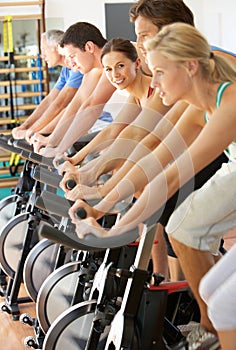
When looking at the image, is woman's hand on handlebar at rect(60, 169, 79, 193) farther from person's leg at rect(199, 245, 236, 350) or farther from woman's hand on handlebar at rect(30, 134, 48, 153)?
woman's hand on handlebar at rect(30, 134, 48, 153)

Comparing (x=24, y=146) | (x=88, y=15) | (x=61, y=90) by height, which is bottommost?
(x=24, y=146)

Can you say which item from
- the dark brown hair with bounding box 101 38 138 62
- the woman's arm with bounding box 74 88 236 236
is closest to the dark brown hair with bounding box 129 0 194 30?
the dark brown hair with bounding box 101 38 138 62

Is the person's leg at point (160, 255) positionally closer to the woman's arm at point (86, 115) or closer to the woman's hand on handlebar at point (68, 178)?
the woman's hand on handlebar at point (68, 178)

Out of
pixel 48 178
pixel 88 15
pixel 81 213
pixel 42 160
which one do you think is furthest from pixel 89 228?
pixel 88 15

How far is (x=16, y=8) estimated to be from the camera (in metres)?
8.02

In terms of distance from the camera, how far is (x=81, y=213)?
2256 millimetres

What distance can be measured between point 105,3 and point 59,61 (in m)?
3.36

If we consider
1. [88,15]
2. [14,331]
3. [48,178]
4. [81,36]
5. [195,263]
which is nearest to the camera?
[195,263]

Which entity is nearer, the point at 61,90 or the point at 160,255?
the point at 160,255

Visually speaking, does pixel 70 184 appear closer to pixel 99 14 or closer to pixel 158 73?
pixel 158 73

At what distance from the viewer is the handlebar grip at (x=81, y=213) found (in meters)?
2.25

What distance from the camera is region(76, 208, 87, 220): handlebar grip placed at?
225cm

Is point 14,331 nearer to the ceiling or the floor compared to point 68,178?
nearer to the floor

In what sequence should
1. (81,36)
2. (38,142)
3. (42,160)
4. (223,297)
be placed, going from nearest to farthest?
(223,297) < (42,160) < (81,36) < (38,142)
